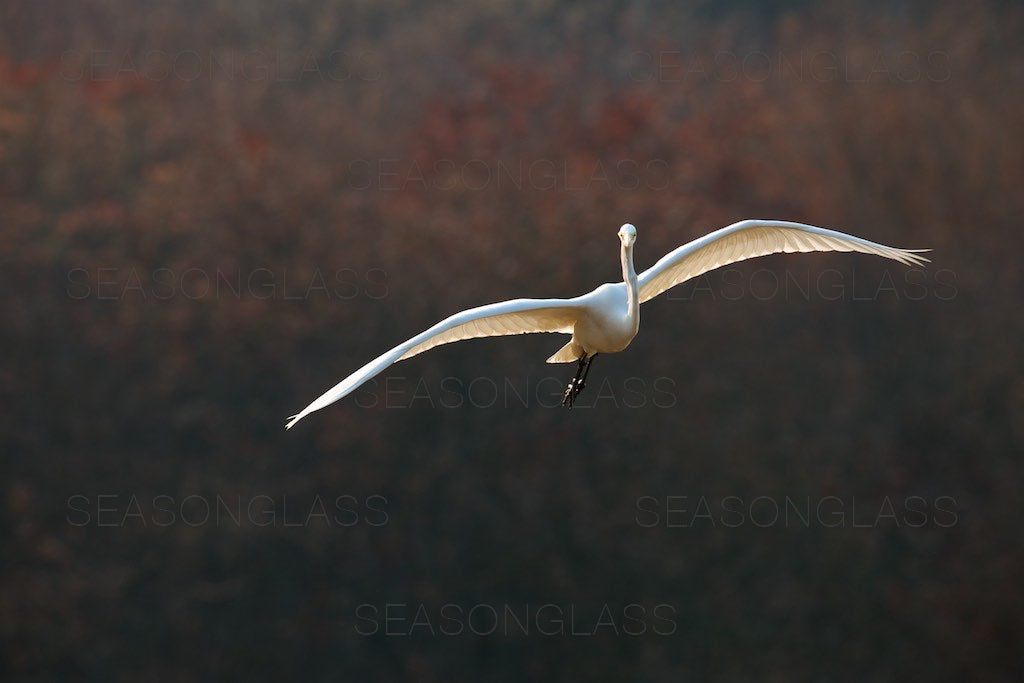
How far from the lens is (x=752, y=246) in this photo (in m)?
7.17

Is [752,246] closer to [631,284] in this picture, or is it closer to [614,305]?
[614,305]

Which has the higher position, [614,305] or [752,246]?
[752,246]

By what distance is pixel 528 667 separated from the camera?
13.1 metres

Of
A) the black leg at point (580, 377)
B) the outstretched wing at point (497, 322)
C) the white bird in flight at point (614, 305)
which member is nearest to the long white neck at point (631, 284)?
the white bird in flight at point (614, 305)

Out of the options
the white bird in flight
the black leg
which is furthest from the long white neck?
the black leg

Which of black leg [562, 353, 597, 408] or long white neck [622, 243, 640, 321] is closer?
long white neck [622, 243, 640, 321]

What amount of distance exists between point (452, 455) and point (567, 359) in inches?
241

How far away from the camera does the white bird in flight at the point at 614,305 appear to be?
6.00 metres

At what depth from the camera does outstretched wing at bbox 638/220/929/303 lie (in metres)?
6.87

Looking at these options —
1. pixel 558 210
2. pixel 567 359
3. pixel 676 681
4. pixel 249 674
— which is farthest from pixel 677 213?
pixel 567 359

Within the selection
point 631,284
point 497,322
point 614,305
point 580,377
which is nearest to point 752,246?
point 580,377

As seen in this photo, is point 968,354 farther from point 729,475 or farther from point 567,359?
point 567,359

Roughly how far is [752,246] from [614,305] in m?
1.20

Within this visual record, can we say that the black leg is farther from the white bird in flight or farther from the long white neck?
the long white neck
